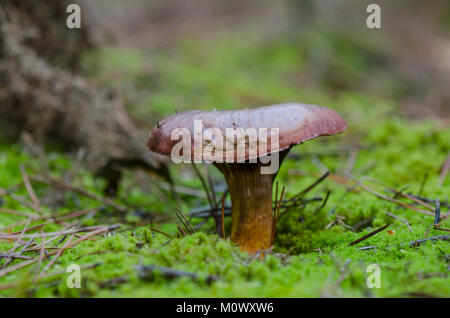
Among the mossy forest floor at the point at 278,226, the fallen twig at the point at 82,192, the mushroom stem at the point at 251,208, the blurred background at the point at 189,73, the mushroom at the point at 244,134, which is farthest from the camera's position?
the blurred background at the point at 189,73

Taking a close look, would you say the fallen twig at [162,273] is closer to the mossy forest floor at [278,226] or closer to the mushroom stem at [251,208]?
the mossy forest floor at [278,226]

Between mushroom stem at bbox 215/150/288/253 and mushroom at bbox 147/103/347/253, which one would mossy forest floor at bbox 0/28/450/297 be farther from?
mushroom at bbox 147/103/347/253

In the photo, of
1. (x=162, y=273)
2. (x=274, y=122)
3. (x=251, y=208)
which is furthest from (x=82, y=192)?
(x=274, y=122)

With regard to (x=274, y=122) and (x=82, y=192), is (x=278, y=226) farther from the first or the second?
(x=82, y=192)

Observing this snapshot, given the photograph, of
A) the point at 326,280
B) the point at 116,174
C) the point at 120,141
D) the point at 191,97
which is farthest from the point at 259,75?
the point at 326,280

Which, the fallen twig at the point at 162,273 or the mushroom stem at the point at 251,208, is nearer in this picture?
the fallen twig at the point at 162,273

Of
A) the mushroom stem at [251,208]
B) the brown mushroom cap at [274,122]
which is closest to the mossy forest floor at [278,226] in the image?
the mushroom stem at [251,208]

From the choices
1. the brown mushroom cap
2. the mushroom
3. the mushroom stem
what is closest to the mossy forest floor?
the mushroom stem
